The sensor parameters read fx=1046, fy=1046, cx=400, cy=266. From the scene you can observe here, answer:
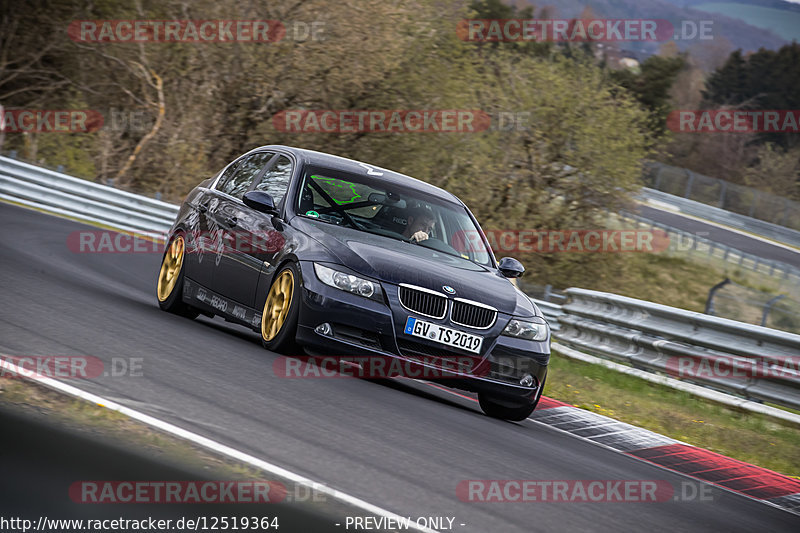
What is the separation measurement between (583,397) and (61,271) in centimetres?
572

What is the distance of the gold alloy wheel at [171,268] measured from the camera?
31.5 ft

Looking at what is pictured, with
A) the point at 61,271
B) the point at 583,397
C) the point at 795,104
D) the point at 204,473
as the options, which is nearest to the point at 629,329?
the point at 583,397

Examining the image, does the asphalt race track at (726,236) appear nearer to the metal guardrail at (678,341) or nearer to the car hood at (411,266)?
the metal guardrail at (678,341)

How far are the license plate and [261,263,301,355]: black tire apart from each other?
80cm

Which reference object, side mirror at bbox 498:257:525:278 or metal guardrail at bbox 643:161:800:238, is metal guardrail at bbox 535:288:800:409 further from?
metal guardrail at bbox 643:161:800:238

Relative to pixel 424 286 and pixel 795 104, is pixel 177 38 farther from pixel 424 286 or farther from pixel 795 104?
pixel 795 104

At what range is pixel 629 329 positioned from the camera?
13.2m

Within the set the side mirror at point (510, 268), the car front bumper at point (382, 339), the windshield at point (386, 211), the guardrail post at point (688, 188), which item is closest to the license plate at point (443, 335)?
the car front bumper at point (382, 339)

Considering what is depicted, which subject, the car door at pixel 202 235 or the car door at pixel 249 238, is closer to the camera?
the car door at pixel 249 238

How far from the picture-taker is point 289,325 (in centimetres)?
741

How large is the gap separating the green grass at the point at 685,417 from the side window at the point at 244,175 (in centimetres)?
371

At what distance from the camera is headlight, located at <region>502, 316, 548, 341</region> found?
757 cm

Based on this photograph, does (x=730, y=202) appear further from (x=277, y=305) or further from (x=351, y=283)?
(x=351, y=283)

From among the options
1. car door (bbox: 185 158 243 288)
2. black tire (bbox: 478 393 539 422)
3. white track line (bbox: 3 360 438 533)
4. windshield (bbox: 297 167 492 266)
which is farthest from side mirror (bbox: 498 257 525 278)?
white track line (bbox: 3 360 438 533)
